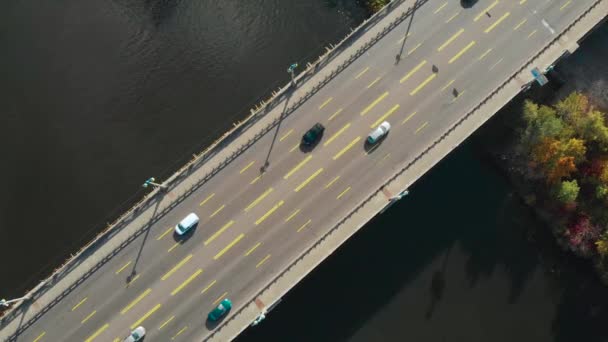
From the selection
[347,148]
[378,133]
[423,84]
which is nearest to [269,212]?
[347,148]

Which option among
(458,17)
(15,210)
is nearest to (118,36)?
(15,210)

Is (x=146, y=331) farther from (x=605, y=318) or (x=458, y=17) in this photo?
(x=605, y=318)

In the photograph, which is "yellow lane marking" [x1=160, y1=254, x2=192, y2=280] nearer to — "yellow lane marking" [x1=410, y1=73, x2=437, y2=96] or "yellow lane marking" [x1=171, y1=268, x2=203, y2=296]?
"yellow lane marking" [x1=171, y1=268, x2=203, y2=296]

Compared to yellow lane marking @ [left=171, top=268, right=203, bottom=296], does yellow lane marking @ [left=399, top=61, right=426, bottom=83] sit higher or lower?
higher

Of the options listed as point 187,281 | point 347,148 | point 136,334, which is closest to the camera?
point 136,334

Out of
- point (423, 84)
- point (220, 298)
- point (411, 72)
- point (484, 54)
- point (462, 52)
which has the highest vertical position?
point (411, 72)

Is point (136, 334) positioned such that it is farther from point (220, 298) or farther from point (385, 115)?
point (385, 115)

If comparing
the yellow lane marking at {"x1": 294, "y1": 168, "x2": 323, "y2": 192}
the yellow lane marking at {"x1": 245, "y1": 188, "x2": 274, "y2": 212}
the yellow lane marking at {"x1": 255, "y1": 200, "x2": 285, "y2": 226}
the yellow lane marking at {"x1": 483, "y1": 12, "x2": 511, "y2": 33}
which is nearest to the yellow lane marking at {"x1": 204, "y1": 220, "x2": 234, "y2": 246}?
the yellow lane marking at {"x1": 245, "y1": 188, "x2": 274, "y2": 212}

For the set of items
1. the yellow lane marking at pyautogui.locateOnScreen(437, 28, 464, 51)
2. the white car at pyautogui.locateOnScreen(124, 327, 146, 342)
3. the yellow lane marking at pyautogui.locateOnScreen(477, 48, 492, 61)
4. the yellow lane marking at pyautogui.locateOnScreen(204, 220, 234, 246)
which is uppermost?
the yellow lane marking at pyautogui.locateOnScreen(437, 28, 464, 51)
